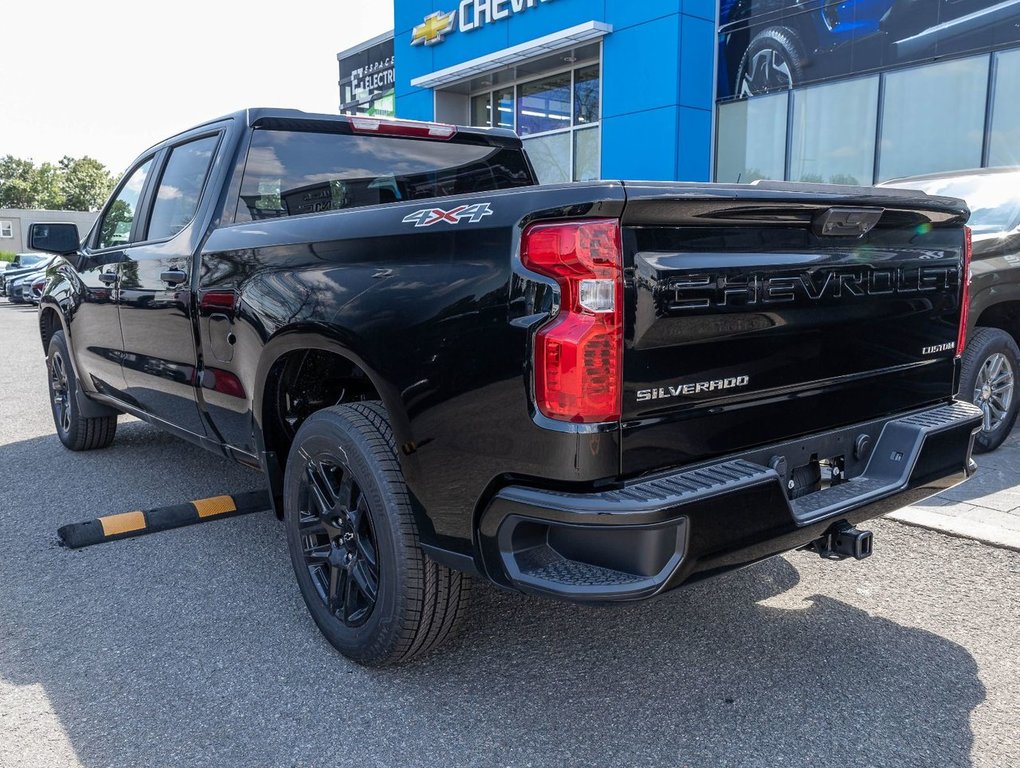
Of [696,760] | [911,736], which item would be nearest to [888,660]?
[911,736]

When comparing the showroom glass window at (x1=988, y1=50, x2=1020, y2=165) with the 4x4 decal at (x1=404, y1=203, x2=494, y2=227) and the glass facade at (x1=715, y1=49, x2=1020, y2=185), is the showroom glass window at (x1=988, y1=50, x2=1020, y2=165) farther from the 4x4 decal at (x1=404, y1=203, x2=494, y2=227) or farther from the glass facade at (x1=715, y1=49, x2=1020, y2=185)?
the 4x4 decal at (x1=404, y1=203, x2=494, y2=227)

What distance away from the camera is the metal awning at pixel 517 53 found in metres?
14.3

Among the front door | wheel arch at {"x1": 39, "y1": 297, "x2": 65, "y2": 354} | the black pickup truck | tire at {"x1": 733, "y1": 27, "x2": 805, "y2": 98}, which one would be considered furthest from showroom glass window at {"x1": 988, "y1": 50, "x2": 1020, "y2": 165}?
wheel arch at {"x1": 39, "y1": 297, "x2": 65, "y2": 354}

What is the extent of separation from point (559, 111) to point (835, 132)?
5.41 meters

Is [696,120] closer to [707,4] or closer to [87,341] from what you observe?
[707,4]

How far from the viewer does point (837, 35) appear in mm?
12539

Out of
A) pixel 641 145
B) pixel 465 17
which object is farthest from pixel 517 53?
pixel 641 145

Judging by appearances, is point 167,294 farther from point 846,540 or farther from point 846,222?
point 846,540

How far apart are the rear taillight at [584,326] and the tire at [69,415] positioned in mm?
4460

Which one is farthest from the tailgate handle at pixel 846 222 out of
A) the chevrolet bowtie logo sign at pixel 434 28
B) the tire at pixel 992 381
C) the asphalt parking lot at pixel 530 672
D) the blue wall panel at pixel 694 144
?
the chevrolet bowtie logo sign at pixel 434 28

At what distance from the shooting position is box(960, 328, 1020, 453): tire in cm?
516

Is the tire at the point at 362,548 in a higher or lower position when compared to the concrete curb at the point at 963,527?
higher

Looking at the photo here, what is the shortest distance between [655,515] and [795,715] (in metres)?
0.99

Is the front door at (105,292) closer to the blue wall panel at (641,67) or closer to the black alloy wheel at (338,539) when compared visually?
the black alloy wheel at (338,539)
